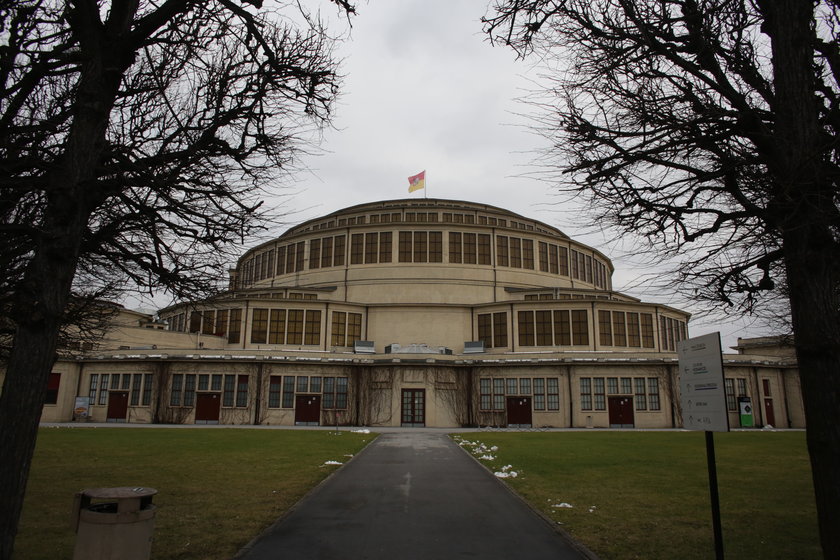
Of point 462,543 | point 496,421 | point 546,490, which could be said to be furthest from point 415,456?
point 496,421

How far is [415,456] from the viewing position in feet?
68.2

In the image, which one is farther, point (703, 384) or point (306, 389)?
point (306, 389)

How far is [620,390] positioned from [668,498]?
101 feet

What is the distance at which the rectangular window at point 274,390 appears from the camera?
42.3 metres

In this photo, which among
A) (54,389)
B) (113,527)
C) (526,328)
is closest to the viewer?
(113,527)

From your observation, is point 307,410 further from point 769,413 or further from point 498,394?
point 769,413

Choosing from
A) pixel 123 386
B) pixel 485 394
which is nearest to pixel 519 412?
pixel 485 394

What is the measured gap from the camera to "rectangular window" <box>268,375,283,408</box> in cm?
4228

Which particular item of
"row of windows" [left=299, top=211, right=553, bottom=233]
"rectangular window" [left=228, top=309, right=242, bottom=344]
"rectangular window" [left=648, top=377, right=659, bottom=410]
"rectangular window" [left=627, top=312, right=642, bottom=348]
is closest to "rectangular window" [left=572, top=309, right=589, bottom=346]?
"rectangular window" [left=627, top=312, right=642, bottom=348]

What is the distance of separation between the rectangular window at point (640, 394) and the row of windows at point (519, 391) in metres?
5.93

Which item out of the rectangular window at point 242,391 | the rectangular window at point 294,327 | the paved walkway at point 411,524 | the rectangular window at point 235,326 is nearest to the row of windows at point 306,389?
the rectangular window at point 242,391

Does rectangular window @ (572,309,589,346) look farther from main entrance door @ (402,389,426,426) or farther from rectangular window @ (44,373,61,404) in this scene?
rectangular window @ (44,373,61,404)

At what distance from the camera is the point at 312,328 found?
48.3 m

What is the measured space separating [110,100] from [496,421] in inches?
1514
